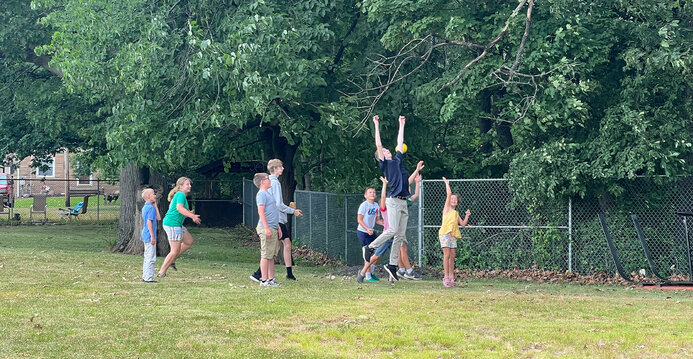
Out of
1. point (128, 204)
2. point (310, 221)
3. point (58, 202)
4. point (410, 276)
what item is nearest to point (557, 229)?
point (410, 276)

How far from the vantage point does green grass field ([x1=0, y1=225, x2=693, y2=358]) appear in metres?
7.80

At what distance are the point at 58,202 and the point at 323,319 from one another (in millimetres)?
53197

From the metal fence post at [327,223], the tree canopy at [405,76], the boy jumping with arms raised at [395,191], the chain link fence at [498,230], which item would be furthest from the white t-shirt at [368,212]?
the metal fence post at [327,223]

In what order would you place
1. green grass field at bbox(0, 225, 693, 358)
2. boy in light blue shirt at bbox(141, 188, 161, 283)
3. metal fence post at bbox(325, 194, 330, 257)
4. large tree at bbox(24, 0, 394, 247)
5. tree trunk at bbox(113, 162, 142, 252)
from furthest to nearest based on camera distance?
metal fence post at bbox(325, 194, 330, 257), tree trunk at bbox(113, 162, 142, 252), large tree at bbox(24, 0, 394, 247), boy in light blue shirt at bbox(141, 188, 161, 283), green grass field at bbox(0, 225, 693, 358)

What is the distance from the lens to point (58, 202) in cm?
5906

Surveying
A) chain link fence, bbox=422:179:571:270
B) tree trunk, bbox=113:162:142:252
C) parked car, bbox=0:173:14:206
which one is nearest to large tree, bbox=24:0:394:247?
chain link fence, bbox=422:179:571:270

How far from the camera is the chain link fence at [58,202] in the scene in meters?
34.8

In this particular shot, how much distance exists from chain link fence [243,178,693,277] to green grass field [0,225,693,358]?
2.60 meters

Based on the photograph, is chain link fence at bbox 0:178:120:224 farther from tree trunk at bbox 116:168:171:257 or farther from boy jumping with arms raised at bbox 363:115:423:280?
boy jumping with arms raised at bbox 363:115:423:280

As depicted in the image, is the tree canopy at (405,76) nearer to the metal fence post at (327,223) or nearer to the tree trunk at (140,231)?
the tree trunk at (140,231)

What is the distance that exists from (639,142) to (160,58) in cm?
901

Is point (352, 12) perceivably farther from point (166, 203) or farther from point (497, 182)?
point (166, 203)

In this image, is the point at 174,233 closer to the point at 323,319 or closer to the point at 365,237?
the point at 365,237

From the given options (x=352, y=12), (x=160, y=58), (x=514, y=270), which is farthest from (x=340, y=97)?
(x=514, y=270)
